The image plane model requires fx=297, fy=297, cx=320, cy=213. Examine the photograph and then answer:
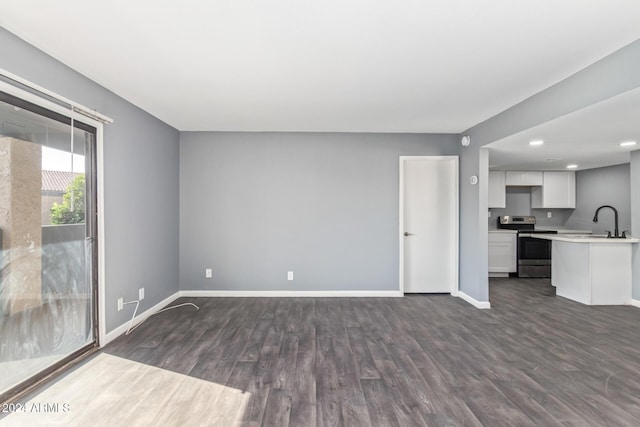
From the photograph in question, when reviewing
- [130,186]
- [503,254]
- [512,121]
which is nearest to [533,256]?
[503,254]

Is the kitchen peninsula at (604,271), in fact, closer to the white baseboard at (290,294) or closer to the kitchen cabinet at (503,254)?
the kitchen cabinet at (503,254)

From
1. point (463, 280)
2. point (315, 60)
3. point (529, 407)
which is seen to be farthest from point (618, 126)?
point (315, 60)

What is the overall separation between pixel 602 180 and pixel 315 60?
21.4ft

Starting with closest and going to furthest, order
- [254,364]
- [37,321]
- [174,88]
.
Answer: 1. [37,321]
2. [254,364]
3. [174,88]

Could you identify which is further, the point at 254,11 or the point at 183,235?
the point at 183,235

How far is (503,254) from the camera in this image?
5898 mm

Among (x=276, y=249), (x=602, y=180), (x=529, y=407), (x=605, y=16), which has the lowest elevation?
(x=529, y=407)

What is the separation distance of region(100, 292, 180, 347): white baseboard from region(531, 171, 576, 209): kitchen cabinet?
723 centimetres

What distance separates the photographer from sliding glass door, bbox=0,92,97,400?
207 cm

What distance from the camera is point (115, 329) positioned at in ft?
10.2

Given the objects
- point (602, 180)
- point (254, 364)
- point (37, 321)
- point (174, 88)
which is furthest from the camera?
point (602, 180)

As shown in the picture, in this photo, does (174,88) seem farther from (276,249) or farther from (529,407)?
(529,407)

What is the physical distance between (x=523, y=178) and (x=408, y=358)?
17.4 ft

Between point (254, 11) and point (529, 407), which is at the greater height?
point (254, 11)
